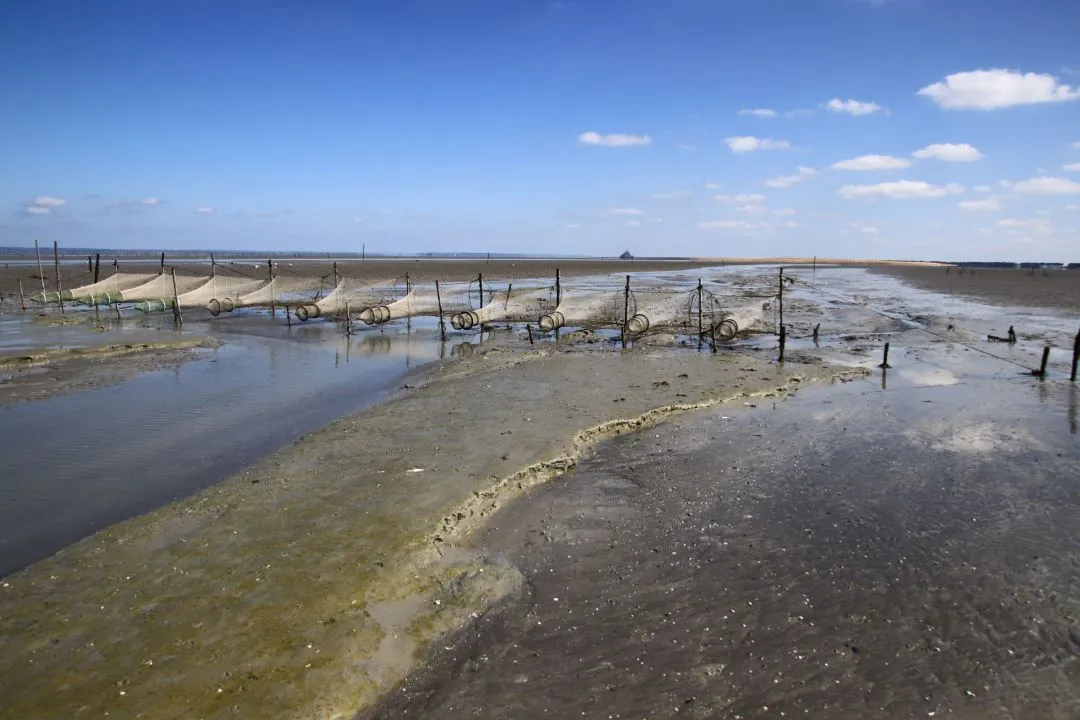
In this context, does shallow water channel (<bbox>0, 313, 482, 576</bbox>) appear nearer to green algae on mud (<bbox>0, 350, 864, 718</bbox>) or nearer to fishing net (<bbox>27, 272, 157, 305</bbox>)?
green algae on mud (<bbox>0, 350, 864, 718</bbox>)

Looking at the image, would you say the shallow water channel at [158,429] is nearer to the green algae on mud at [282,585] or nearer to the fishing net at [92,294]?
the green algae on mud at [282,585]

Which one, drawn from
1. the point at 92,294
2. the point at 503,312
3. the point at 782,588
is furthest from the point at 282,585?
the point at 92,294

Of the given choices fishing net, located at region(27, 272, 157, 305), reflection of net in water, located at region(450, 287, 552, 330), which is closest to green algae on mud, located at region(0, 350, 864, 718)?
reflection of net in water, located at region(450, 287, 552, 330)

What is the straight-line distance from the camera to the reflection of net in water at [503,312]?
80.5 feet

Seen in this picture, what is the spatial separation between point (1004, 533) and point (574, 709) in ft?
19.5

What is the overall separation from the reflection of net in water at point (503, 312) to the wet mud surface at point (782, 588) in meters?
15.0

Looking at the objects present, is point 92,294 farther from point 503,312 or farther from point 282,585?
point 282,585

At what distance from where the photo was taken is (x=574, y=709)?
438 centimetres

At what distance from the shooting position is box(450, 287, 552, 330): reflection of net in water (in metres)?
24.5

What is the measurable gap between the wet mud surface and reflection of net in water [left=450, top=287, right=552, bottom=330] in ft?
49.1

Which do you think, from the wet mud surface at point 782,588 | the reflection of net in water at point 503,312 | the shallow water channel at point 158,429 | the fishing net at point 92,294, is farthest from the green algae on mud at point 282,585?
the fishing net at point 92,294

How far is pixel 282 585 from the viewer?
18.4ft

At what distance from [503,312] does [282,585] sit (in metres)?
20.8

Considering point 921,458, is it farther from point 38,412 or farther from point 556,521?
point 38,412
